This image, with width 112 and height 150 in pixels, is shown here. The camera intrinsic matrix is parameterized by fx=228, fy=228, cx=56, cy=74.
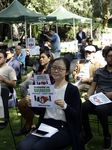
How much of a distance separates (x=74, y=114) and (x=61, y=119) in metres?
0.21

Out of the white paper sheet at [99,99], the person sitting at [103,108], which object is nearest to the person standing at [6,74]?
the person sitting at [103,108]

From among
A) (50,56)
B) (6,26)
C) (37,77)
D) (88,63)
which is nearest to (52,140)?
(37,77)

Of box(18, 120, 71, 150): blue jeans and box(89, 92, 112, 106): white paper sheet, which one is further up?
box(89, 92, 112, 106): white paper sheet

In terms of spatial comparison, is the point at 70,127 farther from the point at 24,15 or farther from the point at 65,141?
the point at 24,15

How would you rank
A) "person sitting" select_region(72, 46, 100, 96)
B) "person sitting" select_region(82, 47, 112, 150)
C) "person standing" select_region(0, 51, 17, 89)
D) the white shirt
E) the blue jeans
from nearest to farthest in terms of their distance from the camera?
1. the blue jeans
2. the white shirt
3. "person sitting" select_region(82, 47, 112, 150)
4. "person standing" select_region(0, 51, 17, 89)
5. "person sitting" select_region(72, 46, 100, 96)

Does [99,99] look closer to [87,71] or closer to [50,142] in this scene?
[50,142]

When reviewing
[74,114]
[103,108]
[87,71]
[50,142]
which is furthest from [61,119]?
[87,71]

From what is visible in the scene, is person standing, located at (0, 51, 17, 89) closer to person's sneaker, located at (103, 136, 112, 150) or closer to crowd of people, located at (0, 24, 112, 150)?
crowd of people, located at (0, 24, 112, 150)

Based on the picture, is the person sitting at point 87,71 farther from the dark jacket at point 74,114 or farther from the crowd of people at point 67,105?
the dark jacket at point 74,114

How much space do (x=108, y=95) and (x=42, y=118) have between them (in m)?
1.39

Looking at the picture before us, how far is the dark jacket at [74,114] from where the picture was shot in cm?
265

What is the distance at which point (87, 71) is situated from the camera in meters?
5.22

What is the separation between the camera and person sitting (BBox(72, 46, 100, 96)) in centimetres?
501

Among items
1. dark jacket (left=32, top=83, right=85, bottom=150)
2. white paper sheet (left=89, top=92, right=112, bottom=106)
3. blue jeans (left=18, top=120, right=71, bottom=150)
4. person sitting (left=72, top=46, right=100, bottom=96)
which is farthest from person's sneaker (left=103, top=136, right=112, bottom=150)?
person sitting (left=72, top=46, right=100, bottom=96)
